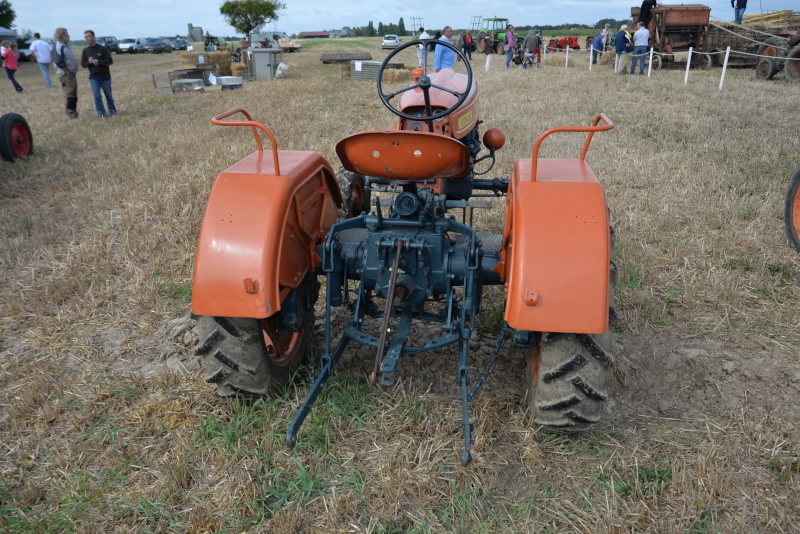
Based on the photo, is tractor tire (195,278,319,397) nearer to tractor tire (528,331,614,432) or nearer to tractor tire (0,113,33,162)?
tractor tire (528,331,614,432)

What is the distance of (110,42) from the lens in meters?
47.5

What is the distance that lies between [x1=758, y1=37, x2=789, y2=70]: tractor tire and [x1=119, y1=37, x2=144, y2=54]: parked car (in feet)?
147

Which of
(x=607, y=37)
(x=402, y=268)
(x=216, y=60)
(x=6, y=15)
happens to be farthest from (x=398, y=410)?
(x=6, y=15)

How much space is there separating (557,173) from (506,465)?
127cm

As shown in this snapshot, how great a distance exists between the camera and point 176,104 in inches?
538

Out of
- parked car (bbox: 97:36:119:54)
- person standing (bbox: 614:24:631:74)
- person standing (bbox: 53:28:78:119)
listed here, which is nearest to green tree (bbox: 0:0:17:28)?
parked car (bbox: 97:36:119:54)

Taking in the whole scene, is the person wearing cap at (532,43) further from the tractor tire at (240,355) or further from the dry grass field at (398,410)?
the tractor tire at (240,355)

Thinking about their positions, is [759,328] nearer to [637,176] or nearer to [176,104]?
[637,176]

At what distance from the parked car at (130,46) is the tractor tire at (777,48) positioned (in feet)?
147

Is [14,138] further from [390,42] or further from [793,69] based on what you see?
[390,42]

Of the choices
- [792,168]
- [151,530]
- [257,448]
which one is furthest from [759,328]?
[792,168]

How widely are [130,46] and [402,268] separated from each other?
5113 cm

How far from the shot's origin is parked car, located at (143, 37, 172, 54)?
47344 mm

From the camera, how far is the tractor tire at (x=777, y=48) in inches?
551
